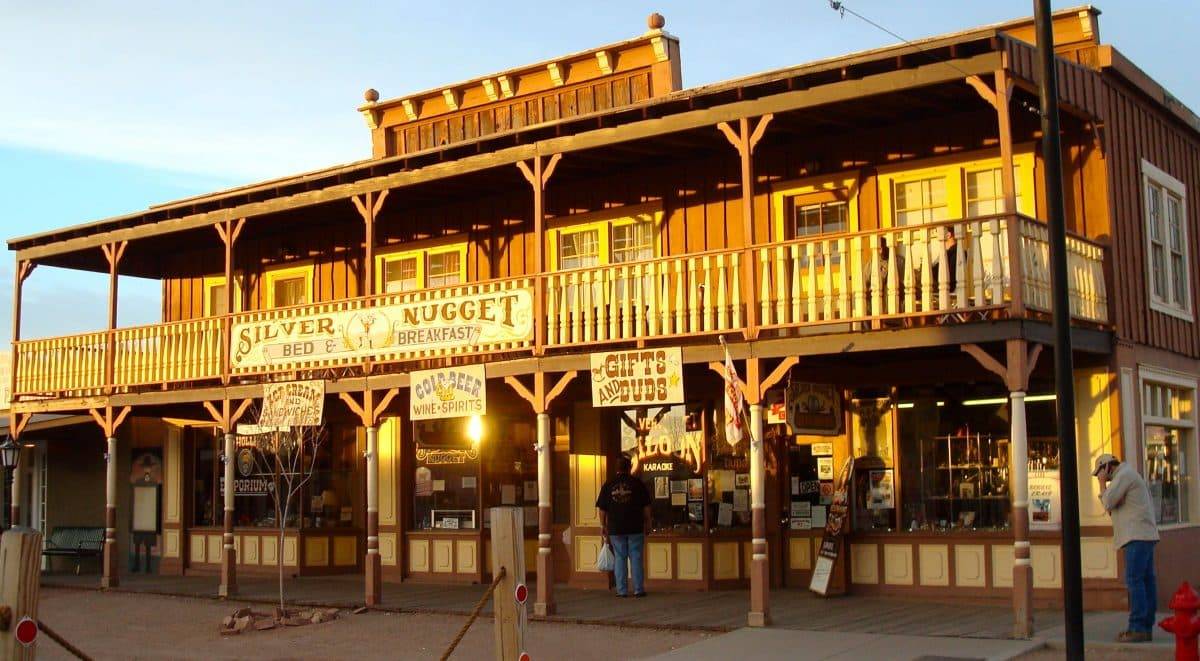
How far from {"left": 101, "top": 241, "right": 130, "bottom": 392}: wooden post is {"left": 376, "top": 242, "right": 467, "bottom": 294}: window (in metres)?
4.17

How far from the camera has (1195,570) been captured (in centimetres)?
1656

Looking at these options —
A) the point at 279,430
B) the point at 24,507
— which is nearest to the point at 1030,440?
the point at 279,430

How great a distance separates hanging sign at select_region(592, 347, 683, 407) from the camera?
15609 mm

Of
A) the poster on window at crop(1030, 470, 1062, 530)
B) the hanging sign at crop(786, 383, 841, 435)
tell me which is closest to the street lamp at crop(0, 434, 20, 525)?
the hanging sign at crop(786, 383, 841, 435)

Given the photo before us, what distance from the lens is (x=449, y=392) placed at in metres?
17.5

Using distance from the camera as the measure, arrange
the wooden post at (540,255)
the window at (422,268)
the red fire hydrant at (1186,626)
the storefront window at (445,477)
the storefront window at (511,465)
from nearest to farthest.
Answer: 1. the red fire hydrant at (1186,626)
2. the wooden post at (540,255)
3. the storefront window at (511,465)
4. the storefront window at (445,477)
5. the window at (422,268)

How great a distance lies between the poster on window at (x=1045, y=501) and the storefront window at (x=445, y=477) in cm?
Result: 854

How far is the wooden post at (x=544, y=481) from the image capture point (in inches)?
637

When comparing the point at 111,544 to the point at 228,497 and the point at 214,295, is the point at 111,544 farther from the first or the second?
the point at 214,295

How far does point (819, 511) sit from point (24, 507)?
685 inches

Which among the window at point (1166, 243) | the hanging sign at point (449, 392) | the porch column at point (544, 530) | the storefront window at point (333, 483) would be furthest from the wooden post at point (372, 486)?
the window at point (1166, 243)

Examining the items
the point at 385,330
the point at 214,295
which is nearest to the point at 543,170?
the point at 385,330

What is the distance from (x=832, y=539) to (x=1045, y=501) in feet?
8.42

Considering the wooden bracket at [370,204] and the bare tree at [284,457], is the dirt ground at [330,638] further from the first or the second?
the wooden bracket at [370,204]
